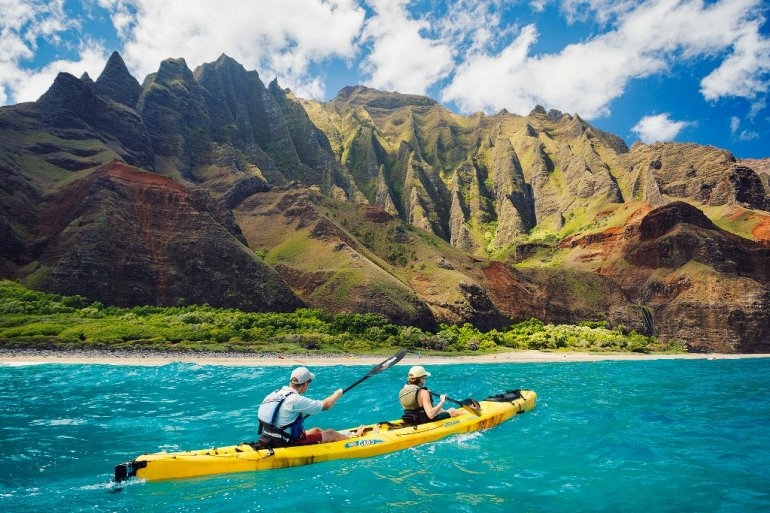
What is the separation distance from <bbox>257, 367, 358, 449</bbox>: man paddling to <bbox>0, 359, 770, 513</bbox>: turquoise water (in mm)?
844

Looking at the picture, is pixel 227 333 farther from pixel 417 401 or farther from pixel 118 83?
pixel 118 83

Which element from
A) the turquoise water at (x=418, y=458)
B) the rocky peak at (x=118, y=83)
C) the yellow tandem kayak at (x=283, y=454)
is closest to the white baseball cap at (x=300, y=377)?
the yellow tandem kayak at (x=283, y=454)

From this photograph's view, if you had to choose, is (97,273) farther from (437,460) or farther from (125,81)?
(125,81)

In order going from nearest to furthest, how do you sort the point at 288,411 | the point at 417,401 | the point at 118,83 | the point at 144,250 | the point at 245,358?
1. the point at 288,411
2. the point at 417,401
3. the point at 245,358
4. the point at 144,250
5. the point at 118,83

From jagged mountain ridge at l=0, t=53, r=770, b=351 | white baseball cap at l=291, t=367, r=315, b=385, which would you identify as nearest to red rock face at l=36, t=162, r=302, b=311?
jagged mountain ridge at l=0, t=53, r=770, b=351

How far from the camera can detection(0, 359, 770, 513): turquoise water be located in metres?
10.4

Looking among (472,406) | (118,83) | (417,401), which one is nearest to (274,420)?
(417,401)

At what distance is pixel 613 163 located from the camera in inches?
7431

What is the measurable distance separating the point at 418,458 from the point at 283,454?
377cm

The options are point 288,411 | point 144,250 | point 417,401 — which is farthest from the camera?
point 144,250

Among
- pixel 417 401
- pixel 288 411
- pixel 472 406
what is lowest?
pixel 472 406

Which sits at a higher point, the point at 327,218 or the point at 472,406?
the point at 327,218

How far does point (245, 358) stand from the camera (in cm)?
5178

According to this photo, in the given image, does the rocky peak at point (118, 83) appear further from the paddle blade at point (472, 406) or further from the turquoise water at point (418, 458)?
the paddle blade at point (472, 406)
